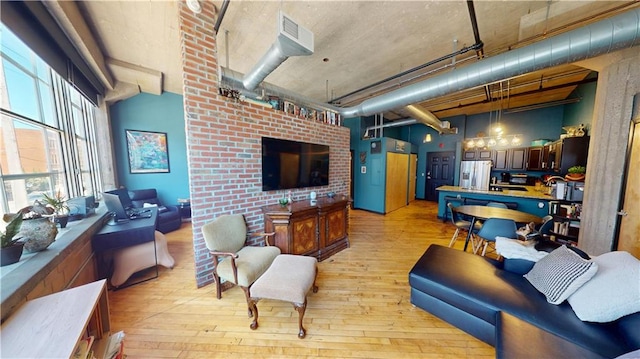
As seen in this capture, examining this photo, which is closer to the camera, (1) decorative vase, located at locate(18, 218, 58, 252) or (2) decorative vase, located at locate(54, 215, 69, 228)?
(1) decorative vase, located at locate(18, 218, 58, 252)

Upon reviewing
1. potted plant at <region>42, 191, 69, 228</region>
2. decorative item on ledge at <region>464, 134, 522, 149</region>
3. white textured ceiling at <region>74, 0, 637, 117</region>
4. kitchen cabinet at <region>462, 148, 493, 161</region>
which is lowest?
potted plant at <region>42, 191, 69, 228</region>

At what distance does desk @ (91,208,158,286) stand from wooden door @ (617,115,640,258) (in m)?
5.36

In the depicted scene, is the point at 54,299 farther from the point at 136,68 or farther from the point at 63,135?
the point at 136,68

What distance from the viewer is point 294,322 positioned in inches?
69.4

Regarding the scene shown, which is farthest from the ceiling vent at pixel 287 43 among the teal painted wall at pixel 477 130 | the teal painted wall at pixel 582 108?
the teal painted wall at pixel 477 130

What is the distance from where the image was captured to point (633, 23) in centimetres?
158

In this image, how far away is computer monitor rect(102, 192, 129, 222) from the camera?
87.4 inches

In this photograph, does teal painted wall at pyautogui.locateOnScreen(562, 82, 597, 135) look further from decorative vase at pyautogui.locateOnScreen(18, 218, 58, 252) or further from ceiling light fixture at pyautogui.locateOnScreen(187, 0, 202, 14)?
decorative vase at pyautogui.locateOnScreen(18, 218, 58, 252)

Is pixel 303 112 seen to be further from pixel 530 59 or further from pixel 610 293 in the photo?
pixel 610 293

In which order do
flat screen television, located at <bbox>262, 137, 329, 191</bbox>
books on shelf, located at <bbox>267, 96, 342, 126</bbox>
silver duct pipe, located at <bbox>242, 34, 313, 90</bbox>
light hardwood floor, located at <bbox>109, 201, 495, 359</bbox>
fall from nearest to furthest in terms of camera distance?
light hardwood floor, located at <bbox>109, 201, 495, 359</bbox> < silver duct pipe, located at <bbox>242, 34, 313, 90</bbox> < flat screen television, located at <bbox>262, 137, 329, 191</bbox> < books on shelf, located at <bbox>267, 96, 342, 126</bbox>

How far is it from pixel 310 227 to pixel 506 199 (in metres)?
4.47

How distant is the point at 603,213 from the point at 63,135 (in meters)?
7.13

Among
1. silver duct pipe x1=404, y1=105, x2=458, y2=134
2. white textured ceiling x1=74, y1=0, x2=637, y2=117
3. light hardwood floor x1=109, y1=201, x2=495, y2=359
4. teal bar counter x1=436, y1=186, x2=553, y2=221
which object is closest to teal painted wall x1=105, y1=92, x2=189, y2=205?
white textured ceiling x1=74, y1=0, x2=637, y2=117

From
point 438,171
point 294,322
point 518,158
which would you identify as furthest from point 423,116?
point 294,322
